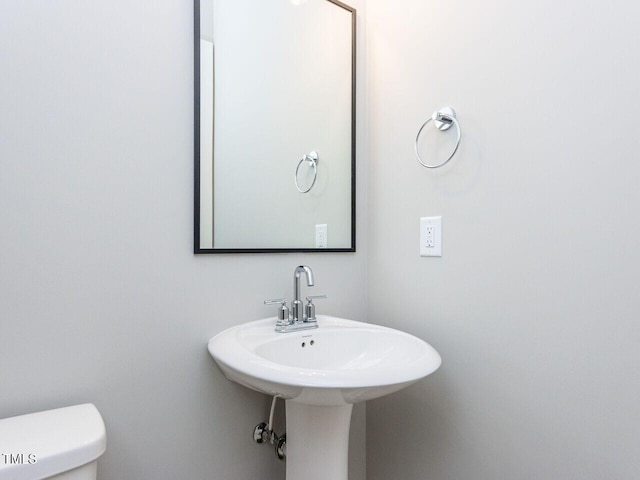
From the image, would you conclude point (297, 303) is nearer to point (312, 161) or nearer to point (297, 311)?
point (297, 311)

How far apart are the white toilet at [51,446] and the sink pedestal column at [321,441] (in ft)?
1.44

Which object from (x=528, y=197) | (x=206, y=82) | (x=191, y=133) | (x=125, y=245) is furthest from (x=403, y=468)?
(x=206, y=82)

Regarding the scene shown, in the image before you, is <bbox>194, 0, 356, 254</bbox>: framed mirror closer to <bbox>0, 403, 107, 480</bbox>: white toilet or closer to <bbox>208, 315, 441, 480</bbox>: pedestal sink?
<bbox>208, 315, 441, 480</bbox>: pedestal sink

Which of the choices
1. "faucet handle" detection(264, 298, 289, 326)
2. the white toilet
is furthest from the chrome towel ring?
the white toilet

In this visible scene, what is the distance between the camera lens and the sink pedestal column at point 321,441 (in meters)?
0.97

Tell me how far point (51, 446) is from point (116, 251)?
0.43 meters

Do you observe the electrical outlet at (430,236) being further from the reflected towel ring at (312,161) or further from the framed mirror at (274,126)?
the reflected towel ring at (312,161)

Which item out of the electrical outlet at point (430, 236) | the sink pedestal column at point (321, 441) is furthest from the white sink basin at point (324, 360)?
the electrical outlet at point (430, 236)

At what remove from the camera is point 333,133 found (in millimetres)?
1404

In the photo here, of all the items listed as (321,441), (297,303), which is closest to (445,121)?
(297,303)

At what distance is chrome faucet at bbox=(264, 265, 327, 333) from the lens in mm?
1144

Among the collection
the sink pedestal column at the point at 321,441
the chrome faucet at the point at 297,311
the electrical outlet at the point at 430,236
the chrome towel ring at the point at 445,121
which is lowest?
the sink pedestal column at the point at 321,441

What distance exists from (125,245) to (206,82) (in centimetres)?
52

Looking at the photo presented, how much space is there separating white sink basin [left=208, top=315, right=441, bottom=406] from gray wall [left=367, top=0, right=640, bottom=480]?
199mm
